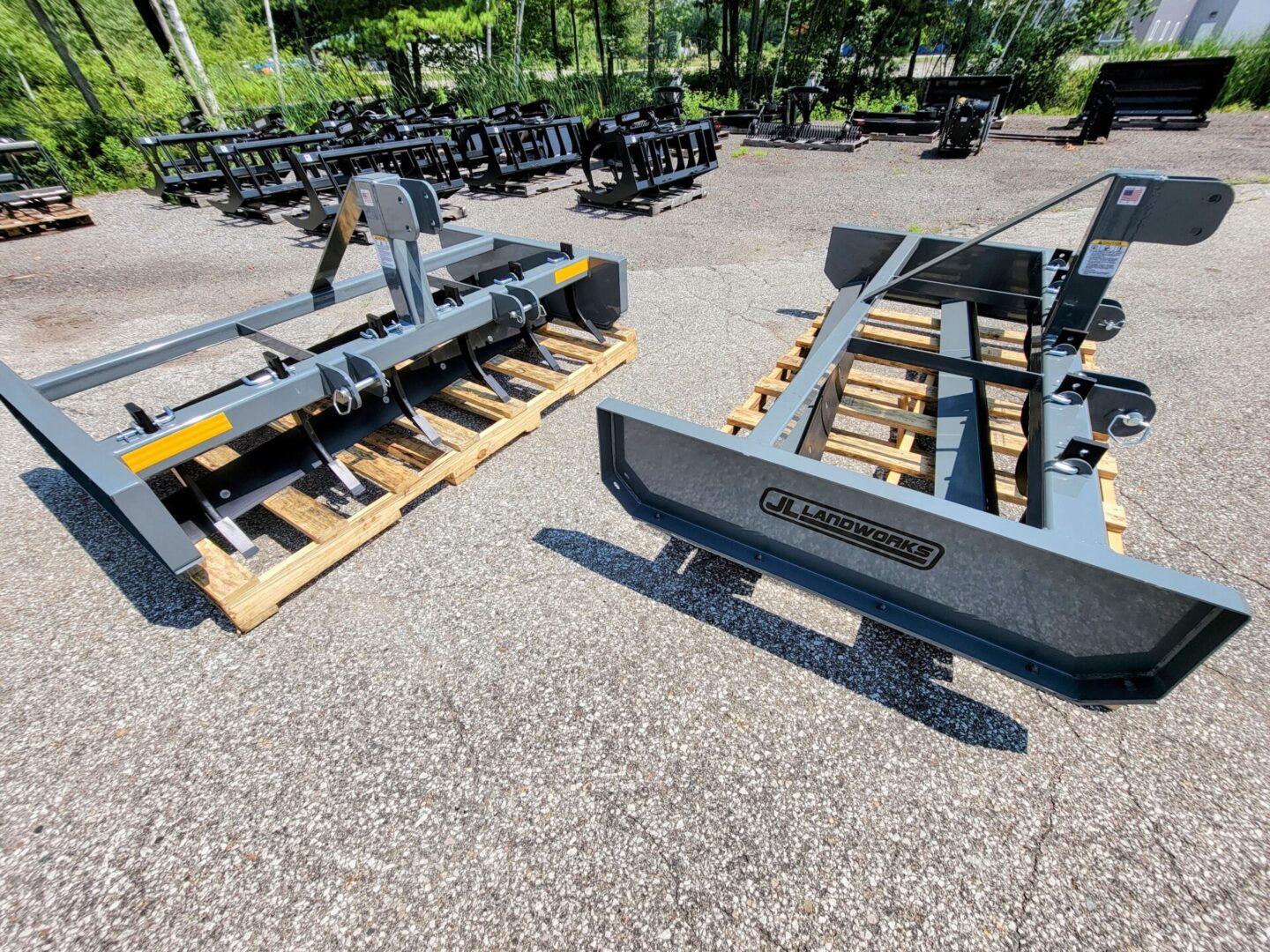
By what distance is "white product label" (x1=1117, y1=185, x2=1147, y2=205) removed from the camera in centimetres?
208

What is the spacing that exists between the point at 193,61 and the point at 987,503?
1731 centimetres

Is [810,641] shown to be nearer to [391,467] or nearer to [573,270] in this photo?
[391,467]

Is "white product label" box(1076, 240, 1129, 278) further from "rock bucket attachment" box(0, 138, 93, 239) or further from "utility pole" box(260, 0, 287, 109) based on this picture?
"utility pole" box(260, 0, 287, 109)

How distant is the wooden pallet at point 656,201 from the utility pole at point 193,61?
31.3ft

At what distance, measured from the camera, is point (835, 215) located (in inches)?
287

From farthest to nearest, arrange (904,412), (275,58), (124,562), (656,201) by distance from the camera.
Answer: (275,58)
(656,201)
(904,412)
(124,562)

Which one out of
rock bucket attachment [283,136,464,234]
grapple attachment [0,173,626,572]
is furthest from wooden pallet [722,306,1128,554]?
rock bucket attachment [283,136,464,234]

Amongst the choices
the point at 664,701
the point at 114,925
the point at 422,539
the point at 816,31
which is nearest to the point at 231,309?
the point at 422,539

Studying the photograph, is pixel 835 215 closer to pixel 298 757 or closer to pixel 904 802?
pixel 904 802

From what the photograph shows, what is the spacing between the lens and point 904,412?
276 centimetres

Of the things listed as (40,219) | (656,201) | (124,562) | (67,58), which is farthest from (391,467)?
(67,58)

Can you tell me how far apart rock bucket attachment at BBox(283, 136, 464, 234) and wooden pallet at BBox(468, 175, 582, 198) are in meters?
0.64

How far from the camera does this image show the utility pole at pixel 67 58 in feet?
31.6

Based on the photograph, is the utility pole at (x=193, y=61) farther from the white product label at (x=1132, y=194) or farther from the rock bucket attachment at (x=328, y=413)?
the white product label at (x=1132, y=194)
